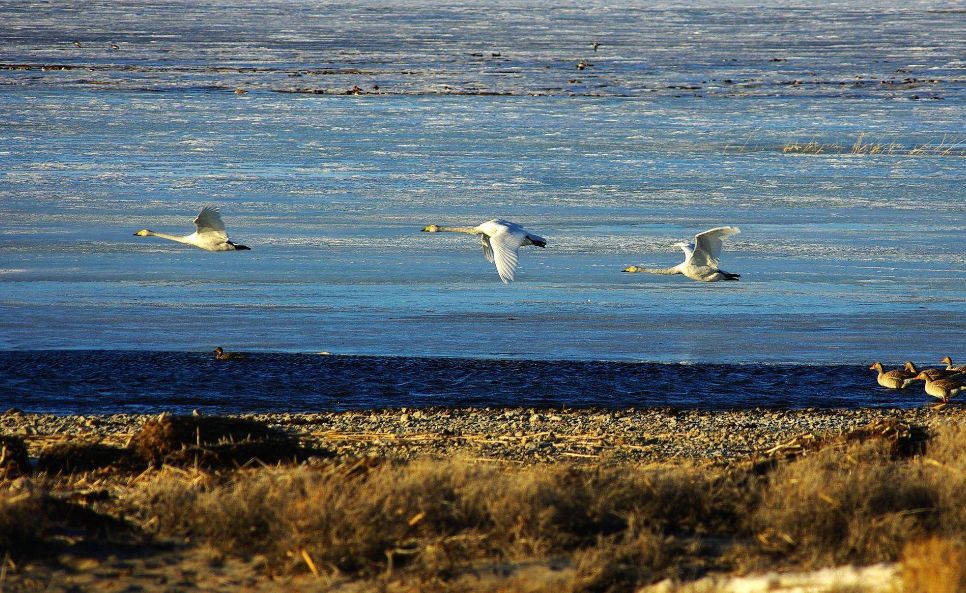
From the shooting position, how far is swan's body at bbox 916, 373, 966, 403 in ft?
34.9

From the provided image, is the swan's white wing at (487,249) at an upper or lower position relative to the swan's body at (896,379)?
upper

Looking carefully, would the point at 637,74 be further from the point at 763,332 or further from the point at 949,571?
the point at 949,571

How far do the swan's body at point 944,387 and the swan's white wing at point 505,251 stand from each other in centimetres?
361

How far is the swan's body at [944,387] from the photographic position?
10625 millimetres

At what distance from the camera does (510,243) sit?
12.7 meters

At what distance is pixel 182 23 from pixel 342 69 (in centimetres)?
3776

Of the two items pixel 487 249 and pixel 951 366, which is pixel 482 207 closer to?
pixel 487 249

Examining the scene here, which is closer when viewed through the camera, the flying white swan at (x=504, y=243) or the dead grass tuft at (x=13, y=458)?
the dead grass tuft at (x=13, y=458)

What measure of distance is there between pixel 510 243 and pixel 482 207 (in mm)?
7688

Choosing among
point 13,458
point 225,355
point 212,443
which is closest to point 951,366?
point 225,355

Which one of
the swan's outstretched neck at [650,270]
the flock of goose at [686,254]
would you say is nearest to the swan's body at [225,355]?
the flock of goose at [686,254]

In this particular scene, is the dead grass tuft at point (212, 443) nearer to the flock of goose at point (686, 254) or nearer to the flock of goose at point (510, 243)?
the flock of goose at point (686, 254)

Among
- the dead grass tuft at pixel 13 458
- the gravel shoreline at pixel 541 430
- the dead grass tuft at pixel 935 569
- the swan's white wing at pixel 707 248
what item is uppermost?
the swan's white wing at pixel 707 248

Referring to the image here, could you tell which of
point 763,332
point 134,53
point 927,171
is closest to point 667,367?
point 763,332
